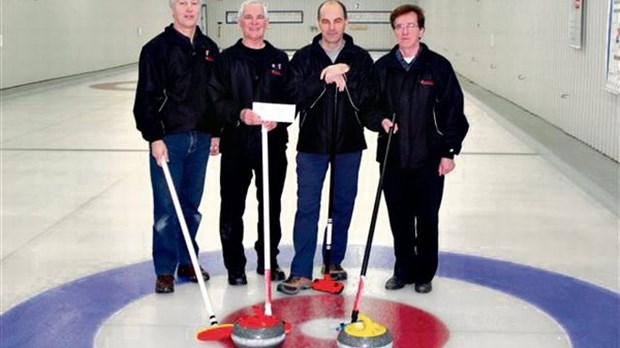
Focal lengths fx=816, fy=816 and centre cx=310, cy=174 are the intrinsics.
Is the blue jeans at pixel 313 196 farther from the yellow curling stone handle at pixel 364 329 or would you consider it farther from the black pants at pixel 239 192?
the yellow curling stone handle at pixel 364 329

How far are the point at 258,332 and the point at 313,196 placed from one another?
46.2 inches

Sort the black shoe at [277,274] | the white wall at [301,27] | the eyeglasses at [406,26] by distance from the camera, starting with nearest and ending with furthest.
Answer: the eyeglasses at [406,26], the black shoe at [277,274], the white wall at [301,27]

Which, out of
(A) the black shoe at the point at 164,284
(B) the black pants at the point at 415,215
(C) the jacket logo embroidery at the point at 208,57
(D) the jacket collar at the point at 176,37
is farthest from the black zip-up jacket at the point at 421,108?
(A) the black shoe at the point at 164,284

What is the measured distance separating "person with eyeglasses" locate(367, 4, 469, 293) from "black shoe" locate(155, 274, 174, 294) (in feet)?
4.44

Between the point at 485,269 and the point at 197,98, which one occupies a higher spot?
the point at 197,98

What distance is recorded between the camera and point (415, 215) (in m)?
4.81

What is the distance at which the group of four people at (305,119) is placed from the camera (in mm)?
4438

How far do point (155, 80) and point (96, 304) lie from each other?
129 centimetres

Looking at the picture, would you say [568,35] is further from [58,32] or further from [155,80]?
[58,32]

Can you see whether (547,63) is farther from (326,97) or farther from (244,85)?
(244,85)

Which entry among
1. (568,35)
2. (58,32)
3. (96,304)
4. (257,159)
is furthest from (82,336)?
(58,32)

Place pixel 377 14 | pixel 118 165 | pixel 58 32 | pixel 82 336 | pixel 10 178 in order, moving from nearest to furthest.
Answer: pixel 82 336, pixel 10 178, pixel 118 165, pixel 58 32, pixel 377 14

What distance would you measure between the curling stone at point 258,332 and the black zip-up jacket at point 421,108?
1.31 m

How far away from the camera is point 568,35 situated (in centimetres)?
1030
